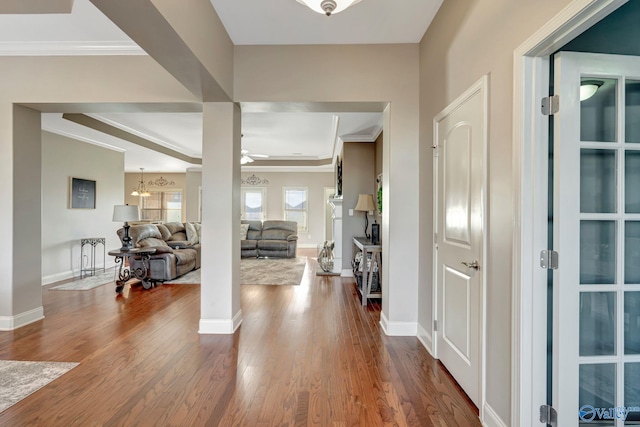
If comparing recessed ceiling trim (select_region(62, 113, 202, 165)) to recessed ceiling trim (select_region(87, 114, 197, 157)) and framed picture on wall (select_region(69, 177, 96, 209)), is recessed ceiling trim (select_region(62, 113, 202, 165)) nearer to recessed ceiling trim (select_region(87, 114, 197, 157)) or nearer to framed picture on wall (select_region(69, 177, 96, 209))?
recessed ceiling trim (select_region(87, 114, 197, 157))

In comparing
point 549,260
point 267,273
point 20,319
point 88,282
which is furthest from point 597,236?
point 88,282

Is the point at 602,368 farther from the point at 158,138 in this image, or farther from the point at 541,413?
the point at 158,138

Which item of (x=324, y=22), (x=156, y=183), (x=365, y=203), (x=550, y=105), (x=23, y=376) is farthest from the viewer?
(x=156, y=183)

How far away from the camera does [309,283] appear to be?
5426 millimetres

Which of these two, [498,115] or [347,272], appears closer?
[498,115]

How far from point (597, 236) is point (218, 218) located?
9.62 ft

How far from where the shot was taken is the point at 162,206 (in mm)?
11508

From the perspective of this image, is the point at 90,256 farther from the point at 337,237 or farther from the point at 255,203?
the point at 255,203

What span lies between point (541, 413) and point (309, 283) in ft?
13.5

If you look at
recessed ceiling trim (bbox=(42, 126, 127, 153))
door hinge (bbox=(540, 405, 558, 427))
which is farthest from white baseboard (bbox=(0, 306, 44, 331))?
door hinge (bbox=(540, 405, 558, 427))

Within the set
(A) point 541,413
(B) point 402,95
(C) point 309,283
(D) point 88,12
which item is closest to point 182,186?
(C) point 309,283

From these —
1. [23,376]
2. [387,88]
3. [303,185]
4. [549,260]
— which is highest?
[387,88]

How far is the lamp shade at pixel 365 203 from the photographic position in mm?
5363

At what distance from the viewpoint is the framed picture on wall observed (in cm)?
579
